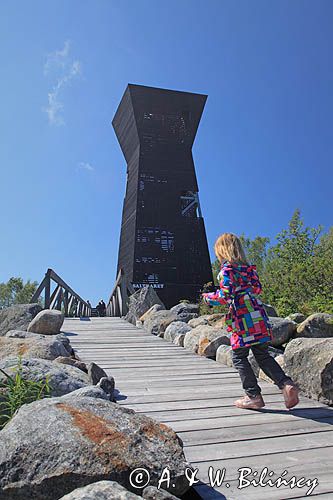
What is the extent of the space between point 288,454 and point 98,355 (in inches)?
142

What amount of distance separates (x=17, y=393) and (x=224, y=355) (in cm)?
Answer: 290

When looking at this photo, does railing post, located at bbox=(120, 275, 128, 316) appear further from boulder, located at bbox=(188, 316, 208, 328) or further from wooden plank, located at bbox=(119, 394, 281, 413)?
wooden plank, located at bbox=(119, 394, 281, 413)

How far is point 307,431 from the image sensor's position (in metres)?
2.42

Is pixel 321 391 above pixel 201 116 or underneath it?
underneath

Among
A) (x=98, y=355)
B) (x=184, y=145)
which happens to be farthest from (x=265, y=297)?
(x=184, y=145)

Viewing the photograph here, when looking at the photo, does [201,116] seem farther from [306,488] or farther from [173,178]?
[306,488]

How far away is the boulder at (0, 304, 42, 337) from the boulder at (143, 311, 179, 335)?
2.31m

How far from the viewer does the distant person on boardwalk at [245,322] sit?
2.96 metres

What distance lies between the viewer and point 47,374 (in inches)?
102

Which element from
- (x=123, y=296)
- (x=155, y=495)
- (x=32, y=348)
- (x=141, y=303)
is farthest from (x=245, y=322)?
(x=123, y=296)

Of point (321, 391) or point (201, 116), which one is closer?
point (321, 391)

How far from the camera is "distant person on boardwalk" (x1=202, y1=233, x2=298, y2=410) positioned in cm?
296

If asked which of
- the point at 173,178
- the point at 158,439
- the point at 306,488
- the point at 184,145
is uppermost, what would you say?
the point at 184,145

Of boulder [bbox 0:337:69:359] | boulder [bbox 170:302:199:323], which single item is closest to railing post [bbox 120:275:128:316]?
boulder [bbox 170:302:199:323]
